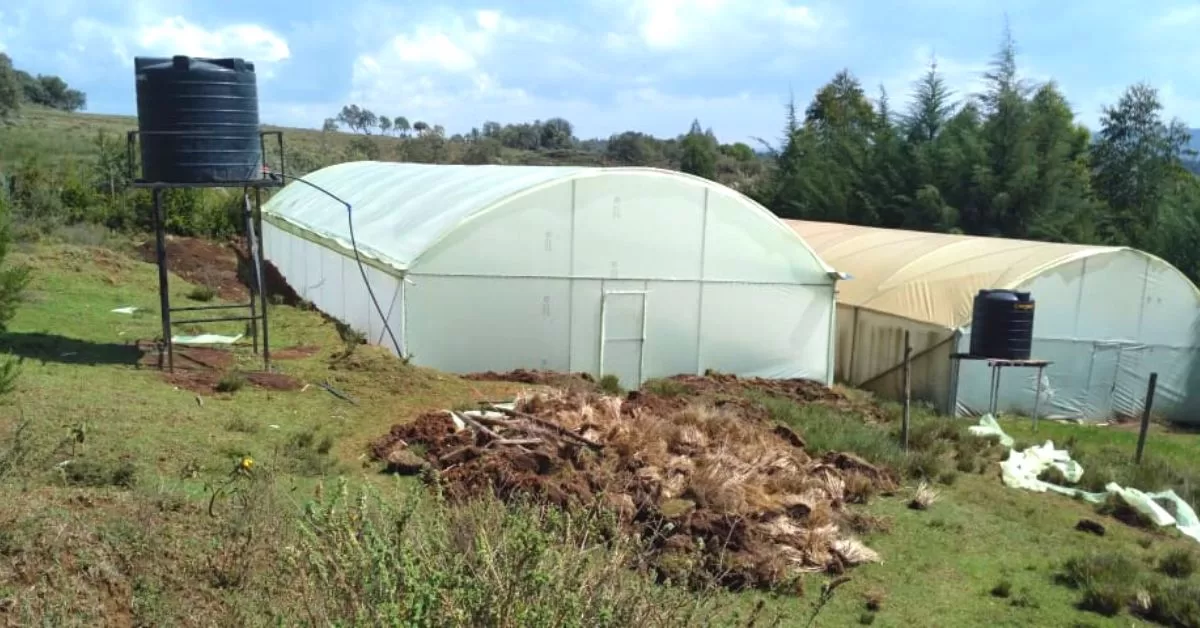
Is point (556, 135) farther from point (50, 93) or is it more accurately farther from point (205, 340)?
point (205, 340)

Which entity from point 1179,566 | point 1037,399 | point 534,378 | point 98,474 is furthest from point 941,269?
point 98,474

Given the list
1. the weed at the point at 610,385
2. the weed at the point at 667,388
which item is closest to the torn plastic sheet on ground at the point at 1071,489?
the weed at the point at 667,388

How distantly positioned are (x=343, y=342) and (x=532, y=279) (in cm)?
309

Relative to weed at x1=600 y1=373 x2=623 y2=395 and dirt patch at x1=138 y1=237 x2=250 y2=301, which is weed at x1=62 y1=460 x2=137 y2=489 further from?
dirt patch at x1=138 y1=237 x2=250 y2=301

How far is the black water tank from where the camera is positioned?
11508 millimetres

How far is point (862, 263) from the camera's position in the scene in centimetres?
2172

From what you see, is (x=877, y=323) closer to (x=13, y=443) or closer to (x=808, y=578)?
(x=808, y=578)

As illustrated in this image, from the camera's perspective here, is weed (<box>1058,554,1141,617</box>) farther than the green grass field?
Yes

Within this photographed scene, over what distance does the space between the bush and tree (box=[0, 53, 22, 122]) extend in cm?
5817

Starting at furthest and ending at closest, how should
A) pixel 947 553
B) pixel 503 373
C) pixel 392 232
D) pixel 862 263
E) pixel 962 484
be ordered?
pixel 862 263, pixel 392 232, pixel 503 373, pixel 962 484, pixel 947 553

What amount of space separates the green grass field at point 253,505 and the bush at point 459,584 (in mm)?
91

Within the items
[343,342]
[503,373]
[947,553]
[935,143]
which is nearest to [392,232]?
[343,342]

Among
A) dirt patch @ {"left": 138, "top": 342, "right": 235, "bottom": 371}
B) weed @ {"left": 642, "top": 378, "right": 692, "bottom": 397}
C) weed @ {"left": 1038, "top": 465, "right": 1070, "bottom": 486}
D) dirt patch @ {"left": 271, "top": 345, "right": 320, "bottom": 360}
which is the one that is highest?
dirt patch @ {"left": 138, "top": 342, "right": 235, "bottom": 371}

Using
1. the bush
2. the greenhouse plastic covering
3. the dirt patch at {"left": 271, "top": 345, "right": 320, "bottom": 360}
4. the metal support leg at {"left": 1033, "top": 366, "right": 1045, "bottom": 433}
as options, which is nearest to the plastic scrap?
Result: the dirt patch at {"left": 271, "top": 345, "right": 320, "bottom": 360}
